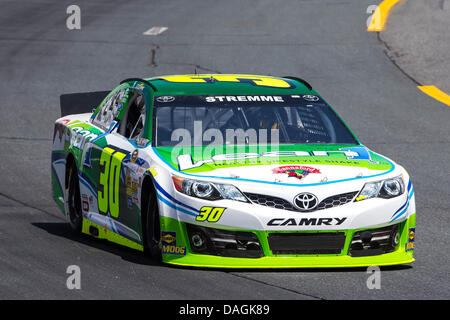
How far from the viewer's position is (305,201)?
286 inches

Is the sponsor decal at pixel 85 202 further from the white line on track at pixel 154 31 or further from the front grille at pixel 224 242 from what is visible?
the white line on track at pixel 154 31

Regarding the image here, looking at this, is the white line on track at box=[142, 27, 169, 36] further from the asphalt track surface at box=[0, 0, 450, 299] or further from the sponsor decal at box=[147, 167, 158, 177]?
the sponsor decal at box=[147, 167, 158, 177]

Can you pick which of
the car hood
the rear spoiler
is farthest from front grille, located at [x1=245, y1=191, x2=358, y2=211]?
the rear spoiler

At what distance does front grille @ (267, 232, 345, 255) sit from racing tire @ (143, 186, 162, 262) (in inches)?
35.2

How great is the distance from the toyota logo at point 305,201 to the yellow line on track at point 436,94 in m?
10.3

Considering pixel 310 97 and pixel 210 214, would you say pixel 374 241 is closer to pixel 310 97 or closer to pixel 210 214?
pixel 210 214

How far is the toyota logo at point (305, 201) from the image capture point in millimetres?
7262

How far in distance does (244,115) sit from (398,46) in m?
13.2

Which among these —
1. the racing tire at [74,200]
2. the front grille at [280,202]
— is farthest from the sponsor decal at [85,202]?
the front grille at [280,202]

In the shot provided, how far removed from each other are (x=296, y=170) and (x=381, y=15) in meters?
17.5

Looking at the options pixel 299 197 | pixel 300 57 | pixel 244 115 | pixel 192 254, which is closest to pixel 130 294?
pixel 192 254

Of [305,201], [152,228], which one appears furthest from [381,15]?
[305,201]

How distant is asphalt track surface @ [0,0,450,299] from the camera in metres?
7.07

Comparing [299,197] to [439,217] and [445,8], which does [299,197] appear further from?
[445,8]
